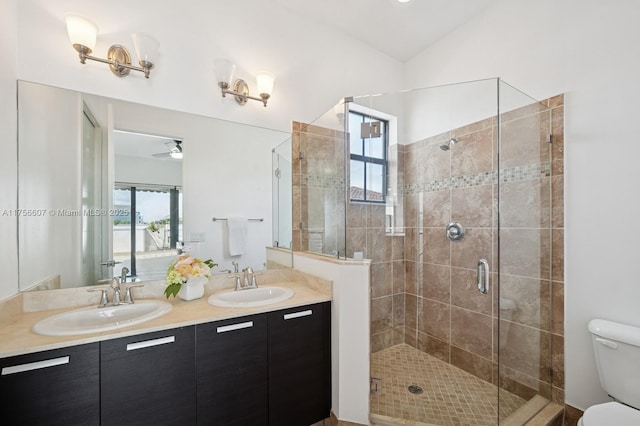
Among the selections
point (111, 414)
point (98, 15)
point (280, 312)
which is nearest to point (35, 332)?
point (111, 414)

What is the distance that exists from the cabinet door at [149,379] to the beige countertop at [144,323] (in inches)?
1.5

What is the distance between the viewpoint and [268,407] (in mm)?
1559

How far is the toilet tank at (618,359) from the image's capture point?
1410mm

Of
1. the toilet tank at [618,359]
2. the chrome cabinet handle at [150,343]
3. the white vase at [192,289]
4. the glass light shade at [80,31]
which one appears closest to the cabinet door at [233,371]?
the chrome cabinet handle at [150,343]

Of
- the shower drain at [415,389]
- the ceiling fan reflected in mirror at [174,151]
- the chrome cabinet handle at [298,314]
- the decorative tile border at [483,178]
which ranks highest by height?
the ceiling fan reflected in mirror at [174,151]

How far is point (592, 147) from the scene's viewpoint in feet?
5.56

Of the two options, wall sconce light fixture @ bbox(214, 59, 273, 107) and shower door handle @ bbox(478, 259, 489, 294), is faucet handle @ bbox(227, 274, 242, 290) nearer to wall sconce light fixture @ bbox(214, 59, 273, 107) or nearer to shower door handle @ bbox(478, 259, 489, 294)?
wall sconce light fixture @ bbox(214, 59, 273, 107)

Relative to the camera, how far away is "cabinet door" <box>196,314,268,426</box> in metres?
1.40

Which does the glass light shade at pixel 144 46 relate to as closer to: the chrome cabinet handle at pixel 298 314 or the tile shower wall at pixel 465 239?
the tile shower wall at pixel 465 239

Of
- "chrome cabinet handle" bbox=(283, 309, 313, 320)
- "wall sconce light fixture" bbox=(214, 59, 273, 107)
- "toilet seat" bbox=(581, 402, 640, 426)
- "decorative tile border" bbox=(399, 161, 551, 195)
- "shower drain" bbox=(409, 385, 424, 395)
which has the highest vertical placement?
"wall sconce light fixture" bbox=(214, 59, 273, 107)

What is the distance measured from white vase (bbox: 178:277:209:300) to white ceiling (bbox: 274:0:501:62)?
86.0 inches

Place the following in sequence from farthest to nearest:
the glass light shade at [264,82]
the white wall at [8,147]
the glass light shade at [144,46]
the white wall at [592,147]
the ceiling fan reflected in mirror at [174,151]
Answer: the glass light shade at [264,82] → the ceiling fan reflected in mirror at [174,151] → the glass light shade at [144,46] → the white wall at [592,147] → the white wall at [8,147]

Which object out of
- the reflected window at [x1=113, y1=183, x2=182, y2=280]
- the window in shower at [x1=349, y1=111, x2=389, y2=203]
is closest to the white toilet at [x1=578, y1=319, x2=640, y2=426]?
the window in shower at [x1=349, y1=111, x2=389, y2=203]

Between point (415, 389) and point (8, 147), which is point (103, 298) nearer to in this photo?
point (8, 147)
